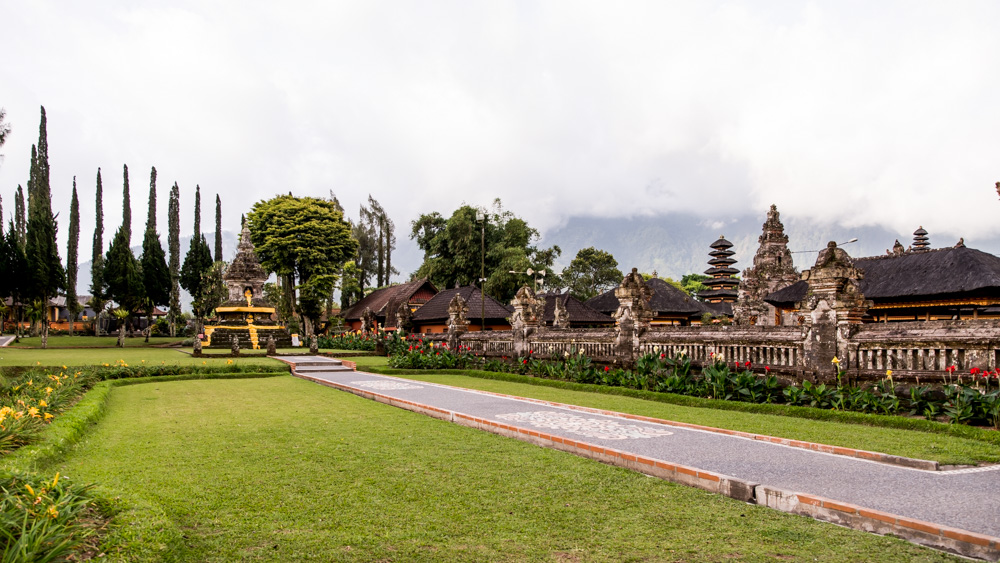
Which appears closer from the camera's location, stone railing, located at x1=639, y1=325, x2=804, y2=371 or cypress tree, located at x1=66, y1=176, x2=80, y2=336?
stone railing, located at x1=639, y1=325, x2=804, y2=371

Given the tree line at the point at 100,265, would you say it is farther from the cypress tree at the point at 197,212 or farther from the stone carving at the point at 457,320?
the stone carving at the point at 457,320

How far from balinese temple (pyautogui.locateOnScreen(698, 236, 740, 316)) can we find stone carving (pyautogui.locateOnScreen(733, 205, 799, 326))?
9508mm

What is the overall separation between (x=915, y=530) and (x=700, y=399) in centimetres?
692

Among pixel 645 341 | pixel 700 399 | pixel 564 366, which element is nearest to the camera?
pixel 700 399

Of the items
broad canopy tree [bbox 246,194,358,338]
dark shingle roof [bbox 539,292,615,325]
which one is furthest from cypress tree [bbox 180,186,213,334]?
dark shingle roof [bbox 539,292,615,325]

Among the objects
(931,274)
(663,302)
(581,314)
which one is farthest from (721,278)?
(931,274)

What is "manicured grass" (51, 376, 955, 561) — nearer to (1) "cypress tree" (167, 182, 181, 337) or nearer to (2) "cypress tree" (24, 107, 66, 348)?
(2) "cypress tree" (24, 107, 66, 348)

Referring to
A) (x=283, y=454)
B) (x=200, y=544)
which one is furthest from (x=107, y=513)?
(x=283, y=454)

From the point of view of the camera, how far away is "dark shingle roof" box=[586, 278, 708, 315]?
35.6 meters

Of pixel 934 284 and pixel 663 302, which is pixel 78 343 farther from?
pixel 934 284

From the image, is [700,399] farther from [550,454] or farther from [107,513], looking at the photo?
[107,513]

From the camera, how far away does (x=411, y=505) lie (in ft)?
13.8

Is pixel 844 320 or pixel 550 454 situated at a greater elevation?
pixel 844 320

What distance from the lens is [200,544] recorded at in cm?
340
